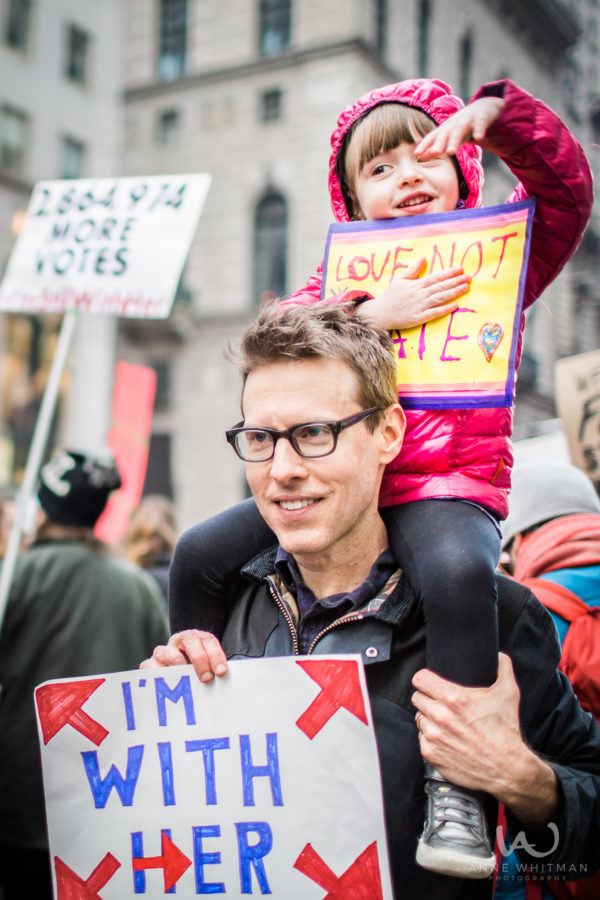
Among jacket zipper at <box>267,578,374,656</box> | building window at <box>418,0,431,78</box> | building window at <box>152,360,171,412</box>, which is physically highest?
building window at <box>418,0,431,78</box>

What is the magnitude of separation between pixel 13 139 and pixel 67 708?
23126 mm

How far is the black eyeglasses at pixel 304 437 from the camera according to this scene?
1790mm

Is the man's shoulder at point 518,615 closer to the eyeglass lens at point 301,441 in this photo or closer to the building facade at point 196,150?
the eyeglass lens at point 301,441

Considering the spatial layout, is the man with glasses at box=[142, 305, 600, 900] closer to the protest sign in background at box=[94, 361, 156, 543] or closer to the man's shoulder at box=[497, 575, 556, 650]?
the man's shoulder at box=[497, 575, 556, 650]

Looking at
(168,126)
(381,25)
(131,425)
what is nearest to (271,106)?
(168,126)

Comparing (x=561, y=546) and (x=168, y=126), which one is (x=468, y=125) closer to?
(x=561, y=546)

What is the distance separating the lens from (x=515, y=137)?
5.76 feet

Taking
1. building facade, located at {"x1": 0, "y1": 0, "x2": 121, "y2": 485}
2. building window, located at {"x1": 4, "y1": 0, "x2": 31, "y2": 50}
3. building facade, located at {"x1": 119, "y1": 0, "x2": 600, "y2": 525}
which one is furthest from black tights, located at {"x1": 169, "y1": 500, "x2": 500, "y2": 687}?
building window, located at {"x1": 4, "y1": 0, "x2": 31, "y2": 50}

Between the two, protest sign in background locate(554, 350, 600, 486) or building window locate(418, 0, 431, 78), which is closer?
protest sign in background locate(554, 350, 600, 486)

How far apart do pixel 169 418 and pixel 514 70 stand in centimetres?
1509

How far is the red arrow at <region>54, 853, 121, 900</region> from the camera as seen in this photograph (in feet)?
6.01

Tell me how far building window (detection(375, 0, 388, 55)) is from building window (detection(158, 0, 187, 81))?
5.91m

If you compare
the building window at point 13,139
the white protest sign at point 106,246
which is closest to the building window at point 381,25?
the building window at point 13,139

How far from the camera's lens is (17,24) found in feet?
71.8
